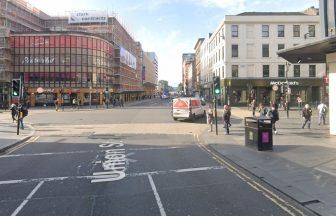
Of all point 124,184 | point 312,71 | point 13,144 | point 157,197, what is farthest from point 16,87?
point 312,71

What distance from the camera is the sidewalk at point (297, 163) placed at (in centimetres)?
936

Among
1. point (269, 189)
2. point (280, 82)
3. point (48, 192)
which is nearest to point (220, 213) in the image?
point (269, 189)

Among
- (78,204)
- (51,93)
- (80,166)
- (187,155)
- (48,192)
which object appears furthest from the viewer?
(51,93)

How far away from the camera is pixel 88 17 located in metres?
96.8

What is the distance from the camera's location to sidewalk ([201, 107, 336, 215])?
30.7 ft

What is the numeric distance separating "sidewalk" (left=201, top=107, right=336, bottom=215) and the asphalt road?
29.0 inches

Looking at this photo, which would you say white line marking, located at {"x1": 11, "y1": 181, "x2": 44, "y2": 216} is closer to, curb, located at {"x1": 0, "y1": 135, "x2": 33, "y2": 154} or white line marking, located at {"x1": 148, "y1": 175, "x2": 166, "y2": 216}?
white line marking, located at {"x1": 148, "y1": 175, "x2": 166, "y2": 216}

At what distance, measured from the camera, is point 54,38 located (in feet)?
259

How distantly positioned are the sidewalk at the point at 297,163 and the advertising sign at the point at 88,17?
7864 cm

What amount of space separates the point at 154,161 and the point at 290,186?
5.48 meters

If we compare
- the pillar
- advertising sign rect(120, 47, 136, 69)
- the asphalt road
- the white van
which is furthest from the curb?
advertising sign rect(120, 47, 136, 69)

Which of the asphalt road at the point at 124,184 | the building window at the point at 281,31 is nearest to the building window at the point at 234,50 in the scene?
the building window at the point at 281,31

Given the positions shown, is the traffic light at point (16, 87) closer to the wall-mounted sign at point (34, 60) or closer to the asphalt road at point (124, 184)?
the asphalt road at point (124, 184)

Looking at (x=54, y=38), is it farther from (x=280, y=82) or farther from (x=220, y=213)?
(x=220, y=213)
